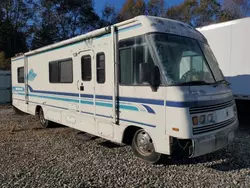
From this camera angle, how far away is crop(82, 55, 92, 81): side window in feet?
18.8

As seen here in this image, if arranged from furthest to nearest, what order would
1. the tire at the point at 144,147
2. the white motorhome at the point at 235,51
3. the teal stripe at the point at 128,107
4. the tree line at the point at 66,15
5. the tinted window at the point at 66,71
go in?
the tree line at the point at 66,15 < the white motorhome at the point at 235,51 < the tinted window at the point at 66,71 < the teal stripe at the point at 128,107 < the tire at the point at 144,147

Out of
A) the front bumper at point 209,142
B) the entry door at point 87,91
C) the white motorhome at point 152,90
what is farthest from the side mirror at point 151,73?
the entry door at point 87,91

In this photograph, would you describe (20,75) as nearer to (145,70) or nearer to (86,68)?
(86,68)

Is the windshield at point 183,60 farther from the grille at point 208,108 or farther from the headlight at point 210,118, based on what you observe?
the headlight at point 210,118

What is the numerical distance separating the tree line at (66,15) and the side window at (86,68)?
75.0ft

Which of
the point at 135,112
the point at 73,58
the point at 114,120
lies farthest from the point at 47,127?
the point at 135,112

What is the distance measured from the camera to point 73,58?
628cm

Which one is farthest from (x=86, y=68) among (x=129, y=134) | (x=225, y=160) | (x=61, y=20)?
(x=61, y=20)

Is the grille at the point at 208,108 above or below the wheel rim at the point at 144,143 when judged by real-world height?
above

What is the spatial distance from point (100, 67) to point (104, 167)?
218 centimetres

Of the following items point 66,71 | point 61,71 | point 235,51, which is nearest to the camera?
point 66,71

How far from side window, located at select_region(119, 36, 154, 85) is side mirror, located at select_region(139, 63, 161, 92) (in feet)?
0.59

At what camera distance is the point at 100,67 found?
5.39 m

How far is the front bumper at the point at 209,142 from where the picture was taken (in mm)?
3941
